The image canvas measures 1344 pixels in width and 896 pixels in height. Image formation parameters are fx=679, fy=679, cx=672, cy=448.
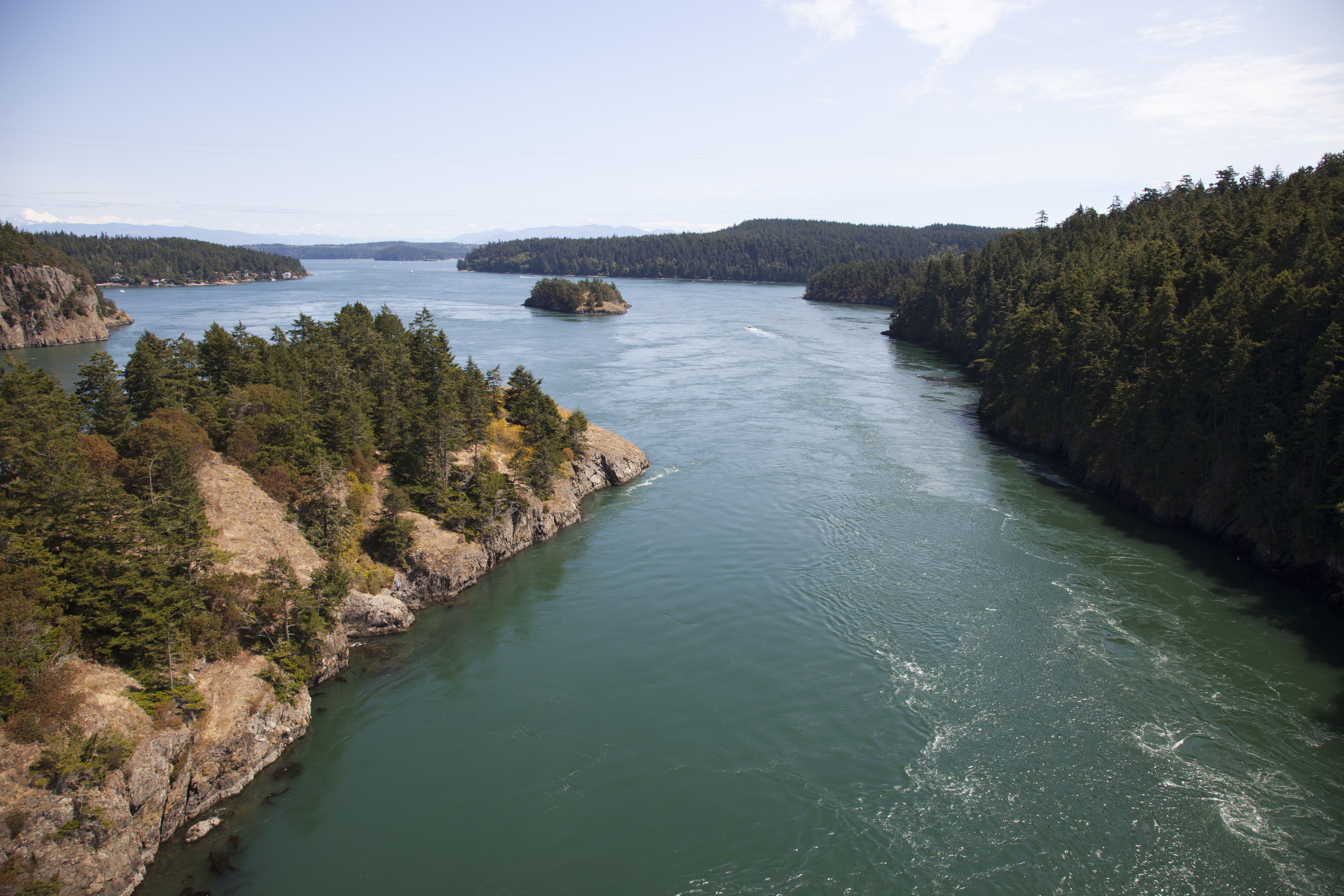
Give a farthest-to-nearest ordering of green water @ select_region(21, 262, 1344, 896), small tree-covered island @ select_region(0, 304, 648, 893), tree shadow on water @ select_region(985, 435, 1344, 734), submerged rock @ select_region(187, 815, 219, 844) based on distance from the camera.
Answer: tree shadow on water @ select_region(985, 435, 1344, 734) < submerged rock @ select_region(187, 815, 219, 844) < green water @ select_region(21, 262, 1344, 896) < small tree-covered island @ select_region(0, 304, 648, 893)

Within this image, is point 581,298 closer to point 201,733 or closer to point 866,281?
point 866,281

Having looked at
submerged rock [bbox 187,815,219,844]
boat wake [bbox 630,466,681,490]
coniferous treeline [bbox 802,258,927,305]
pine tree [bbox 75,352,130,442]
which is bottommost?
submerged rock [bbox 187,815,219,844]

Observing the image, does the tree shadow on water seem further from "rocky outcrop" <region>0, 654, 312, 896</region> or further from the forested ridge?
"rocky outcrop" <region>0, 654, 312, 896</region>

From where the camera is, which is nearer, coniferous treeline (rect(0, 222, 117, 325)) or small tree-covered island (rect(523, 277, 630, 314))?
coniferous treeline (rect(0, 222, 117, 325))

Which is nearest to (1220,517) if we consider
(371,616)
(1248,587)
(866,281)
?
(1248,587)

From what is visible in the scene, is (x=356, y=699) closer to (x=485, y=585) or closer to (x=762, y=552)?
(x=485, y=585)

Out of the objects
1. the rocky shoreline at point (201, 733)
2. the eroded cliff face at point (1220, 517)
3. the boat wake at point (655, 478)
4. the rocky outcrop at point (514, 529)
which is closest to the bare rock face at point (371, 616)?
the rocky shoreline at point (201, 733)

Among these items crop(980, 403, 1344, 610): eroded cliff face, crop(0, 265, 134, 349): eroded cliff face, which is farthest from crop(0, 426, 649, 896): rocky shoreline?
crop(0, 265, 134, 349): eroded cliff face
